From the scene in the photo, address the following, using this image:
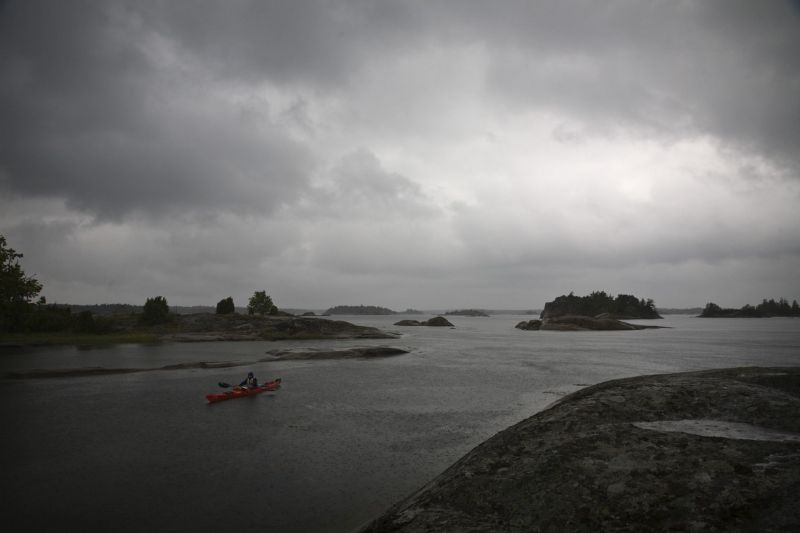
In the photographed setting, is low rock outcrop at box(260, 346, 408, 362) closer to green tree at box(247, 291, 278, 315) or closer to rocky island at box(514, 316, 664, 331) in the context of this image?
green tree at box(247, 291, 278, 315)

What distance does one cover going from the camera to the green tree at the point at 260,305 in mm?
120062

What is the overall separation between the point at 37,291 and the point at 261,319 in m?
39.1

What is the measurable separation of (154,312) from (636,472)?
97651 millimetres

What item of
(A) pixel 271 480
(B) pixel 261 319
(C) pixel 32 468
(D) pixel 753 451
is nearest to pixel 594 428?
(D) pixel 753 451

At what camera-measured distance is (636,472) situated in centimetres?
810

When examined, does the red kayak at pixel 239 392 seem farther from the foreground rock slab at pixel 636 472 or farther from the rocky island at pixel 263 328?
the rocky island at pixel 263 328

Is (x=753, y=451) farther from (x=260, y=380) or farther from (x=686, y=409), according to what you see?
(x=260, y=380)

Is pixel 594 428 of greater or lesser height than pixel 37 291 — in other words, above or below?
below

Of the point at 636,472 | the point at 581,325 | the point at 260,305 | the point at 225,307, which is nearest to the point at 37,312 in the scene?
the point at 225,307

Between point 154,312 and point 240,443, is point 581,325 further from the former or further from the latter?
point 240,443

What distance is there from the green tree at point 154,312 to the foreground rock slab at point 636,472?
93.1 m

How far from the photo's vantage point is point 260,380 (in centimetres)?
3497

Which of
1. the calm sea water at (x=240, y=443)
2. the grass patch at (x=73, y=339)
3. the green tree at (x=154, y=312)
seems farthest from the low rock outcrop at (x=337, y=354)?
the green tree at (x=154, y=312)

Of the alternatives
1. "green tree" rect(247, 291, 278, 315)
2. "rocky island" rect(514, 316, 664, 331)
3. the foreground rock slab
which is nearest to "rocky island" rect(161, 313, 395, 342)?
"green tree" rect(247, 291, 278, 315)
